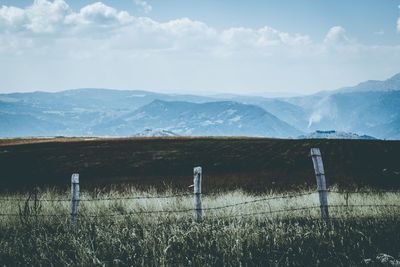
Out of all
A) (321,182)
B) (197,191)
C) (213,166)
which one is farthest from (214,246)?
(213,166)

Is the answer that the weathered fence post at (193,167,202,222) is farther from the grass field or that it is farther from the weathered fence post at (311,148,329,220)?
the weathered fence post at (311,148,329,220)

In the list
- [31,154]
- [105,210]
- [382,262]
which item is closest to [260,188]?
[105,210]

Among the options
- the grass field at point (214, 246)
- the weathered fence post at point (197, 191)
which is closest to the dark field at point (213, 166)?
the weathered fence post at point (197, 191)

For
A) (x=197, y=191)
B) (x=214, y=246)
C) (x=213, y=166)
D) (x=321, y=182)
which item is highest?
(x=321, y=182)

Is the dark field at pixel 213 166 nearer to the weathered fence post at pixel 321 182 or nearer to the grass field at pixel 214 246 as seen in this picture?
the weathered fence post at pixel 321 182

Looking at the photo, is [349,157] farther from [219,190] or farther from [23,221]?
→ [23,221]

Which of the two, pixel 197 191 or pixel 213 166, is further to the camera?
pixel 213 166

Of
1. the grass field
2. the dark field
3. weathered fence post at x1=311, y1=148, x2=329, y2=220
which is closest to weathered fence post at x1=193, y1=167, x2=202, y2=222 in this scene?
the grass field

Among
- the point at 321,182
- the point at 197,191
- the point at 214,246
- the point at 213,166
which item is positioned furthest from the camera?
the point at 213,166

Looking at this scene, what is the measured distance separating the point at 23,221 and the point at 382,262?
927 centimetres

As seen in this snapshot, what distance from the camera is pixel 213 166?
28.1 metres

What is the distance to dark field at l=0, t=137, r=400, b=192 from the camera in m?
22.3

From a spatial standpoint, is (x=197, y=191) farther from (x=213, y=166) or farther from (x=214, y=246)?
(x=213, y=166)

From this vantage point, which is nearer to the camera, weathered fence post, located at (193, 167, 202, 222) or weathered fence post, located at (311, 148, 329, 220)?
weathered fence post, located at (311, 148, 329, 220)
